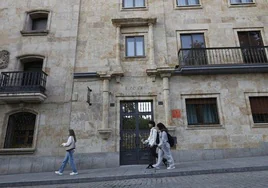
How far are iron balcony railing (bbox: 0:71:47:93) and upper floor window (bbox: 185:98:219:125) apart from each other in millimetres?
8268

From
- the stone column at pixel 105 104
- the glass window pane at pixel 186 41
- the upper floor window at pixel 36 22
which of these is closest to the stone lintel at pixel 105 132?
the stone column at pixel 105 104

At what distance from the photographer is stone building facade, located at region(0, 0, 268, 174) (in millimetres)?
9914

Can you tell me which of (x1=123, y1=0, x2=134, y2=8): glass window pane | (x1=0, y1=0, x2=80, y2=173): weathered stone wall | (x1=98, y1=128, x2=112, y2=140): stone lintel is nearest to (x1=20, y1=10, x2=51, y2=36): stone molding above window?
(x1=0, y1=0, x2=80, y2=173): weathered stone wall

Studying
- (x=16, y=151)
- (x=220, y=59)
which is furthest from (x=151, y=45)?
(x=16, y=151)

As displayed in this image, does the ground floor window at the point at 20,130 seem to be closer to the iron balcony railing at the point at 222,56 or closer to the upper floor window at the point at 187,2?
the iron balcony railing at the point at 222,56

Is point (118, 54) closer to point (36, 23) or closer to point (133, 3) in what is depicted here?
point (133, 3)

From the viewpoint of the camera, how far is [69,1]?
13.0m

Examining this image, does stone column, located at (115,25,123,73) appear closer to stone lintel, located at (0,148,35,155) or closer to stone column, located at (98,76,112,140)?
stone column, located at (98,76,112,140)

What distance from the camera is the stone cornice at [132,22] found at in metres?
11.8

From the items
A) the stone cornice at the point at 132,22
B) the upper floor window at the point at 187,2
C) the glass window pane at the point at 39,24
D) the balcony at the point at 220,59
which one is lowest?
the balcony at the point at 220,59

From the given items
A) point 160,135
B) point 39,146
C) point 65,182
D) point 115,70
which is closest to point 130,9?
point 115,70

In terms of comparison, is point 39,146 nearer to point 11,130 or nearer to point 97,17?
point 11,130

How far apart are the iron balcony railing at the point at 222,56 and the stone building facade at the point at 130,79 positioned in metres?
0.06

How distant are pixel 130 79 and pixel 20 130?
22.3ft
